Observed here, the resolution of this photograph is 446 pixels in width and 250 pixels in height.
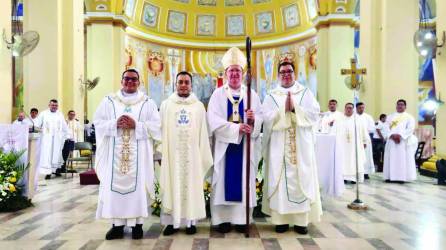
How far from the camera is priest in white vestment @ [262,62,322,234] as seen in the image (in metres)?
4.89

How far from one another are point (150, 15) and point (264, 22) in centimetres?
562

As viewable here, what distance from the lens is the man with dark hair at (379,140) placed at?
1131 cm

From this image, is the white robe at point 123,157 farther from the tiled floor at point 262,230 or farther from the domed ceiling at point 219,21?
the domed ceiling at point 219,21

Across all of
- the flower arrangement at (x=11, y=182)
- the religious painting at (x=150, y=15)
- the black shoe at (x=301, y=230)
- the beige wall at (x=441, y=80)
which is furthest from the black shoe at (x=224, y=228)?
the religious painting at (x=150, y=15)

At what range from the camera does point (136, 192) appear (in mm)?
4625

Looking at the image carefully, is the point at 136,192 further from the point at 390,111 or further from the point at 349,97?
the point at 349,97

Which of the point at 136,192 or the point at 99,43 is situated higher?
the point at 99,43

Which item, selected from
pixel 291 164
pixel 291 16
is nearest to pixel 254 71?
pixel 291 16

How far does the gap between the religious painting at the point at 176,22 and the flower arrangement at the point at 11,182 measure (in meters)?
15.3

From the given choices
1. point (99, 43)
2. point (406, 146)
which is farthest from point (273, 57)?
point (406, 146)

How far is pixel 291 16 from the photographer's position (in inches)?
782

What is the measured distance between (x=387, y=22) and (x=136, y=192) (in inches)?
383

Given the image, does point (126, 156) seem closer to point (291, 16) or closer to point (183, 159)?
point (183, 159)

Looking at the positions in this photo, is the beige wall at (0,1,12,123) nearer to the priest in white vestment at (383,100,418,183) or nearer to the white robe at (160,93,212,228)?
the white robe at (160,93,212,228)
